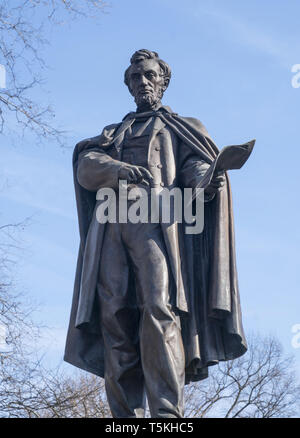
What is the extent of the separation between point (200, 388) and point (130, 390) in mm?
17980

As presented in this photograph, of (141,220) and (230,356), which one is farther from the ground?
(141,220)

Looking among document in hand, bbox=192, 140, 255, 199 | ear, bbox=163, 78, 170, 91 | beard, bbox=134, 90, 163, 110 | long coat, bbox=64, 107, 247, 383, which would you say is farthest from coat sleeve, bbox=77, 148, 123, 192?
ear, bbox=163, 78, 170, 91

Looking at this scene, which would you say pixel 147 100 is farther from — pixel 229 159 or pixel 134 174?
pixel 229 159

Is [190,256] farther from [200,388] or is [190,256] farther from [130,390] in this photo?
[200,388]

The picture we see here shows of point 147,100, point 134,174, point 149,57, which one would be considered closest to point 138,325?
point 134,174

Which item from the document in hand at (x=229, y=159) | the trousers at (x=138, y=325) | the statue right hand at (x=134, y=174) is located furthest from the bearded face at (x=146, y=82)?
the trousers at (x=138, y=325)

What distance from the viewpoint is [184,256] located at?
8.05 m

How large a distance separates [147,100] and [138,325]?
6.49 feet

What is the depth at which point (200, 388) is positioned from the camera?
25.6 m

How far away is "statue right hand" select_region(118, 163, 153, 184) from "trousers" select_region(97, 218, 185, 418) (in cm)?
37

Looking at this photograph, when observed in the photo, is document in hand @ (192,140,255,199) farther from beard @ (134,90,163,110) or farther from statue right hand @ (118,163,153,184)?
beard @ (134,90,163,110)

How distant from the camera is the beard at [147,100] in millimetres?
8656
